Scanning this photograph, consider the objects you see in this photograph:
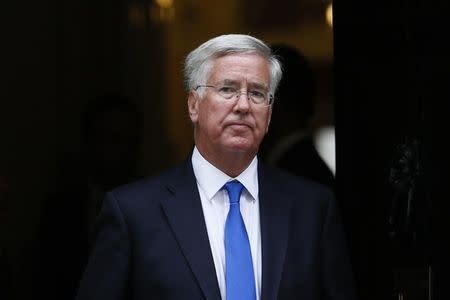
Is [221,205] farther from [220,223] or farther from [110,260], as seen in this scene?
[110,260]

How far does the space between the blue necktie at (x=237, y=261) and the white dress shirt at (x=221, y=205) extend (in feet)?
0.12

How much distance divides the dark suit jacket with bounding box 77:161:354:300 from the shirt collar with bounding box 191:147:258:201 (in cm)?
3

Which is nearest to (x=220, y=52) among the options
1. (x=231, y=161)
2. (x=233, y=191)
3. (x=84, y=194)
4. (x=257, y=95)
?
(x=257, y=95)

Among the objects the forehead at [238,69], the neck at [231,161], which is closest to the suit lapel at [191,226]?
the neck at [231,161]

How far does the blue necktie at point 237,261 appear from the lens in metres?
4.01

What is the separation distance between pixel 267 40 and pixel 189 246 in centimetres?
203

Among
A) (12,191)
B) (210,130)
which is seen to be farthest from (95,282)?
(12,191)

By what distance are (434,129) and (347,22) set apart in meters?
0.59

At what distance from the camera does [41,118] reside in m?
5.61

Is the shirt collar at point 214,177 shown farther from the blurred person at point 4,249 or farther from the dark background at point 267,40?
the blurred person at point 4,249

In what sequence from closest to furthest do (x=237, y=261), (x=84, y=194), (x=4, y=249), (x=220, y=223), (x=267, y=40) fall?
(x=237, y=261)
(x=220, y=223)
(x=4, y=249)
(x=84, y=194)
(x=267, y=40)

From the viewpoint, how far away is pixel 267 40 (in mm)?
5855

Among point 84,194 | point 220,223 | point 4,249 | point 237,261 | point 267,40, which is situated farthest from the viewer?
point 267,40

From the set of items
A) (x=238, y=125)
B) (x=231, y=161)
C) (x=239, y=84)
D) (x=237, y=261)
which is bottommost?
(x=237, y=261)
